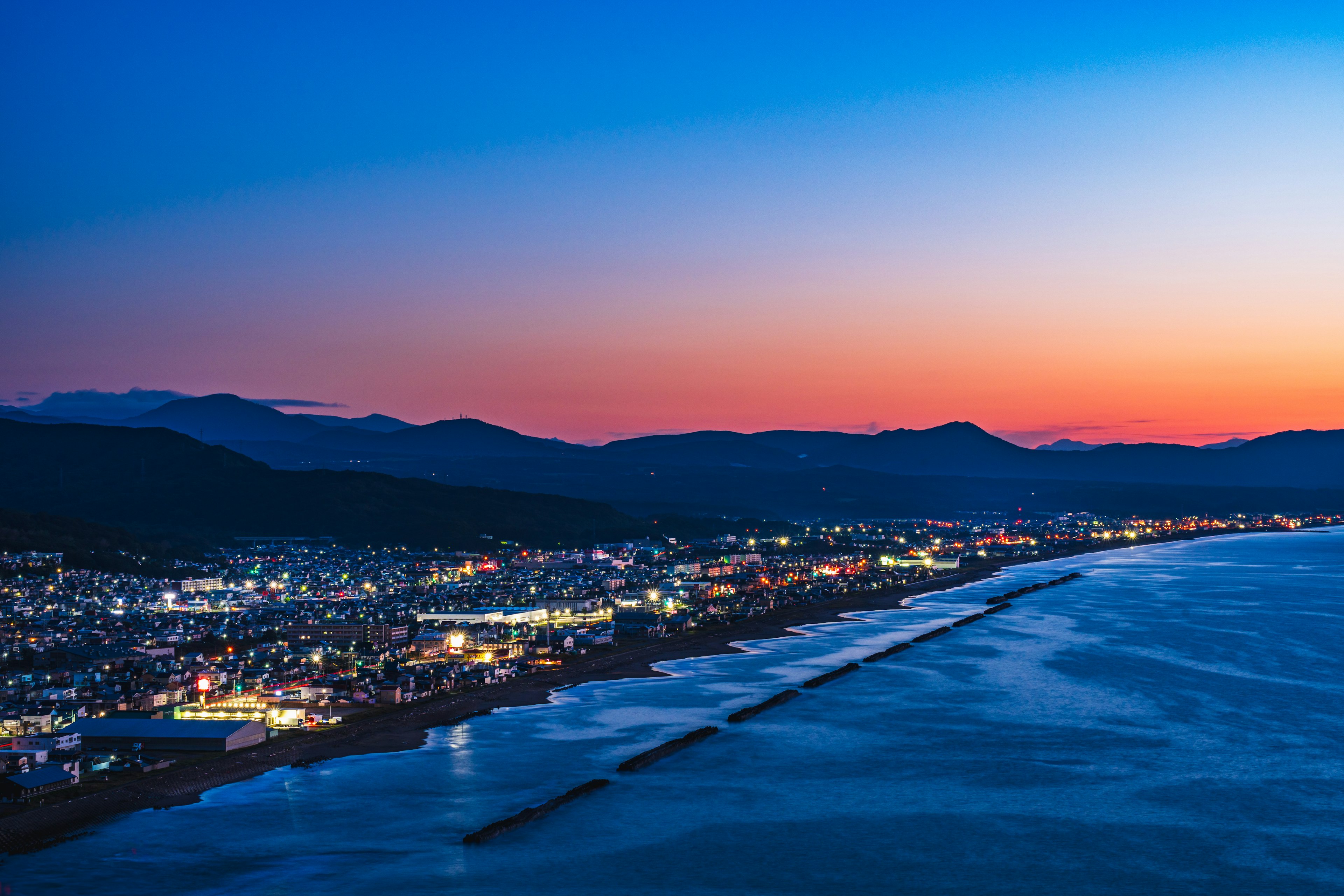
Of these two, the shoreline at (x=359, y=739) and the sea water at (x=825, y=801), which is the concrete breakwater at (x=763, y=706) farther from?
the shoreline at (x=359, y=739)

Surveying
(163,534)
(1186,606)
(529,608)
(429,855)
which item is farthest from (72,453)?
(429,855)

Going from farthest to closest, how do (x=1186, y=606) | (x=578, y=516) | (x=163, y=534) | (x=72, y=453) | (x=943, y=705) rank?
(x=72, y=453) < (x=578, y=516) < (x=163, y=534) < (x=1186, y=606) < (x=943, y=705)

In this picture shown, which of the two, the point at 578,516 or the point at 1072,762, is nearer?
the point at 1072,762

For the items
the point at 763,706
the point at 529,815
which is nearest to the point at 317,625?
the point at 763,706

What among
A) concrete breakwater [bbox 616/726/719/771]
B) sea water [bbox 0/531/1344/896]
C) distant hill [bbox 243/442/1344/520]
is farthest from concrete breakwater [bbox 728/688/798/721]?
distant hill [bbox 243/442/1344/520]

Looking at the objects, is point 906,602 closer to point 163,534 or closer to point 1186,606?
point 1186,606

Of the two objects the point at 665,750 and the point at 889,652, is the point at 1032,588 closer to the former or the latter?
the point at 889,652

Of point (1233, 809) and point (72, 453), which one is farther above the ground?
point (72, 453)
